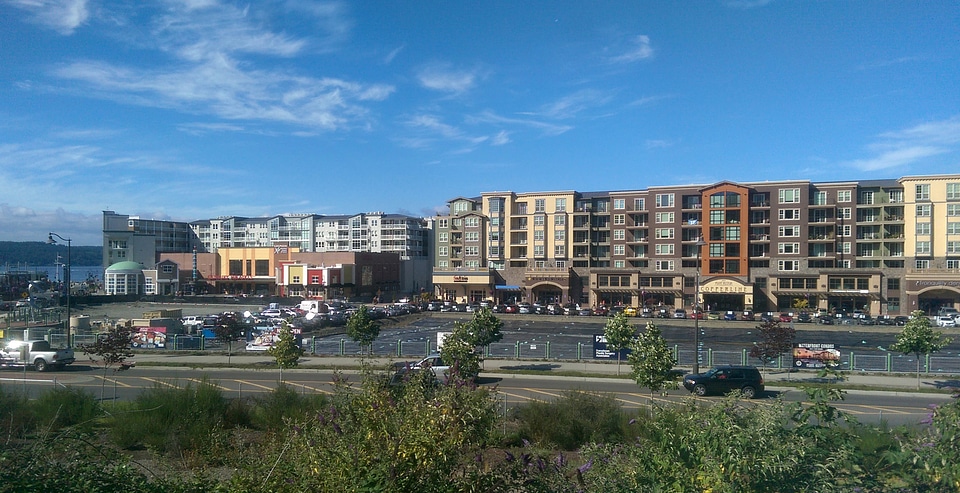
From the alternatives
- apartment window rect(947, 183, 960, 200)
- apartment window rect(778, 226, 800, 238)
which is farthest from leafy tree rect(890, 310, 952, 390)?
apartment window rect(947, 183, 960, 200)

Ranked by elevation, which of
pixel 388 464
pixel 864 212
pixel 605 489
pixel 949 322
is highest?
pixel 864 212

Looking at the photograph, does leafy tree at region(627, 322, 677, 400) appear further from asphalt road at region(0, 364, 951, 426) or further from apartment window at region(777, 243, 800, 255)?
apartment window at region(777, 243, 800, 255)

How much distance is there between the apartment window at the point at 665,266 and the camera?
6962 centimetres

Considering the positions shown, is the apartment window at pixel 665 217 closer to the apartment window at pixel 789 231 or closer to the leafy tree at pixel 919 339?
the apartment window at pixel 789 231

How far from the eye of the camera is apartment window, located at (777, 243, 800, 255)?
65.2 metres

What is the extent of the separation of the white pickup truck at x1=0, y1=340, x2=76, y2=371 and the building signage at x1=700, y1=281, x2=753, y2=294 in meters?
57.2

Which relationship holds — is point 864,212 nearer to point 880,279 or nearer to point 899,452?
point 880,279

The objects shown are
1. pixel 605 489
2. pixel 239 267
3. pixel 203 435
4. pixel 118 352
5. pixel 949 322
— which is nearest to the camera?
pixel 605 489

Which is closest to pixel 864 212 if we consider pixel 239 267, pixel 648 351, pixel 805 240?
pixel 805 240

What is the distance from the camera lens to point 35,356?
93.6 ft

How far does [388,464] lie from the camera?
456cm

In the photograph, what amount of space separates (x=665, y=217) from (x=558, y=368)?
45.2 meters

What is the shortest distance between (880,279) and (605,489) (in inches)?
2695

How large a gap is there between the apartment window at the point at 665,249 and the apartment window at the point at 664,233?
2.61 feet
